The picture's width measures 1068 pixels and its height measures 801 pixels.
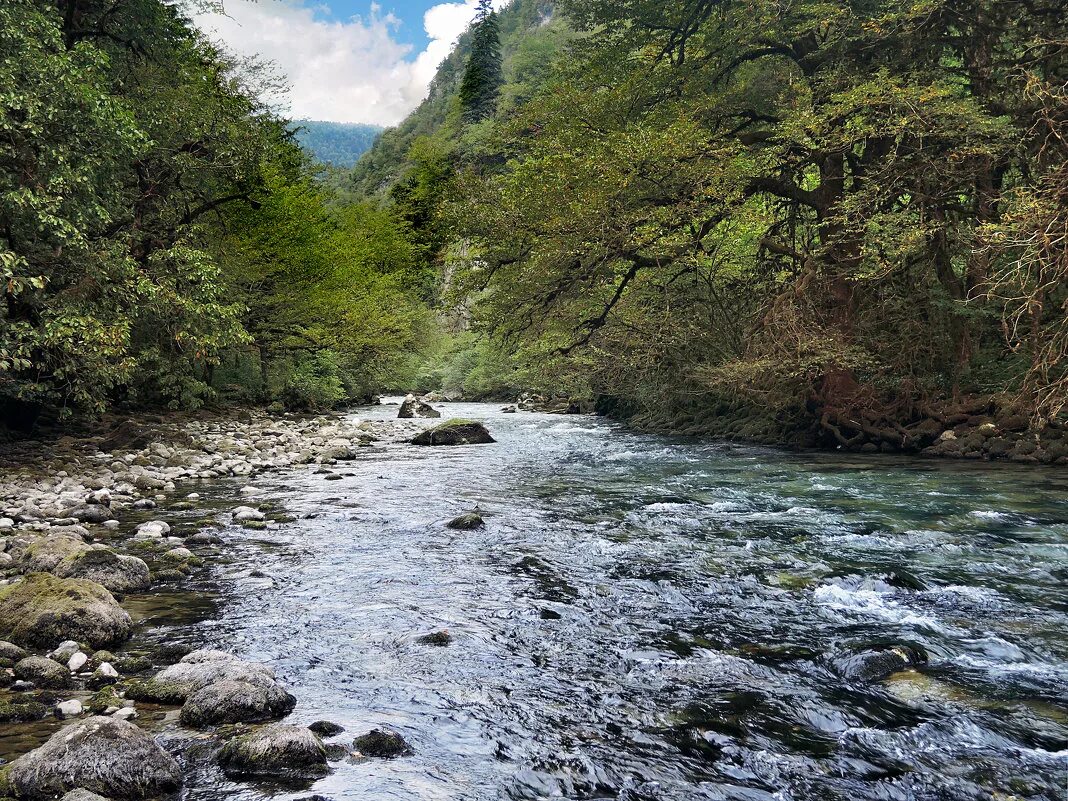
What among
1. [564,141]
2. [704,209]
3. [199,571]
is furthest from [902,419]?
[199,571]

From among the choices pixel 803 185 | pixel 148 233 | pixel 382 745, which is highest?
pixel 803 185

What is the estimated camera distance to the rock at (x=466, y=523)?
31.8ft

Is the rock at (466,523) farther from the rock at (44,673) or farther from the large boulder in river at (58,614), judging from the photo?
the rock at (44,673)

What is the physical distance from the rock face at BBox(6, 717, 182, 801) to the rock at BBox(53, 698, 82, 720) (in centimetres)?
66

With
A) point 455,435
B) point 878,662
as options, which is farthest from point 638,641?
point 455,435

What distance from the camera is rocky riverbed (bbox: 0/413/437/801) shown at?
343 centimetres

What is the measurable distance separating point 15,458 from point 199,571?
9.25m

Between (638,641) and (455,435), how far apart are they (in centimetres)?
1625

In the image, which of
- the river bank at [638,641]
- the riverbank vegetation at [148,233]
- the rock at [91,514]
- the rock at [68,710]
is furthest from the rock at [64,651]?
the riverbank vegetation at [148,233]

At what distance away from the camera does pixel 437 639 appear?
5.57 metres

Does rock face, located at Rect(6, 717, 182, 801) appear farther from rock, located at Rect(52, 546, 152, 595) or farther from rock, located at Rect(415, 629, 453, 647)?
rock, located at Rect(52, 546, 152, 595)

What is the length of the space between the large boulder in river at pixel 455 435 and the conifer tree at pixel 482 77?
5676 cm

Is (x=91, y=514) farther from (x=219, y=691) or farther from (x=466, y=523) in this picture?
(x=219, y=691)

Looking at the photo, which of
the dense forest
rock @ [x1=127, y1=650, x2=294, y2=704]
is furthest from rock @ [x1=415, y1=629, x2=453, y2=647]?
the dense forest
